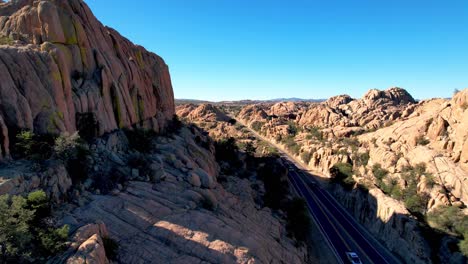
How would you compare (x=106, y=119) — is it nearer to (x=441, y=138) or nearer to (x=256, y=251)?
(x=256, y=251)

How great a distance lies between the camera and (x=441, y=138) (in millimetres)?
54750

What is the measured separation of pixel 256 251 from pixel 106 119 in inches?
888

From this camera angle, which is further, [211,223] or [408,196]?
[408,196]

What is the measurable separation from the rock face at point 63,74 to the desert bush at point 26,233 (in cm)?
650

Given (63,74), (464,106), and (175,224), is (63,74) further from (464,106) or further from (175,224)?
(464,106)

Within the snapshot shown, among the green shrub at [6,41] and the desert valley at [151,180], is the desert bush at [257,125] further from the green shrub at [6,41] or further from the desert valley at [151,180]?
the green shrub at [6,41]

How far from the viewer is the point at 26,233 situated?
14992mm

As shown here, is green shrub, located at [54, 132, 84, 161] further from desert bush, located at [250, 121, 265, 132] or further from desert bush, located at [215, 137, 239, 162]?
desert bush, located at [250, 121, 265, 132]

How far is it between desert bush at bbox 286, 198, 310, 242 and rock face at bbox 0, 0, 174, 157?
26058mm

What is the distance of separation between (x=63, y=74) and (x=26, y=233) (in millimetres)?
17164

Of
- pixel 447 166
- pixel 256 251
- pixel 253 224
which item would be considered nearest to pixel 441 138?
pixel 447 166

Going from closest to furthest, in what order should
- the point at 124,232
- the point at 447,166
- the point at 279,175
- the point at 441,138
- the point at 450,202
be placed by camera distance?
the point at 124,232 → the point at 450,202 → the point at 447,166 → the point at 441,138 → the point at 279,175

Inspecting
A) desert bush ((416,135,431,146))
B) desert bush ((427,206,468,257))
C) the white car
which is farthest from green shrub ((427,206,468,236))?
desert bush ((416,135,431,146))

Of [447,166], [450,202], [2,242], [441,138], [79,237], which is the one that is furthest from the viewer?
[441,138]
